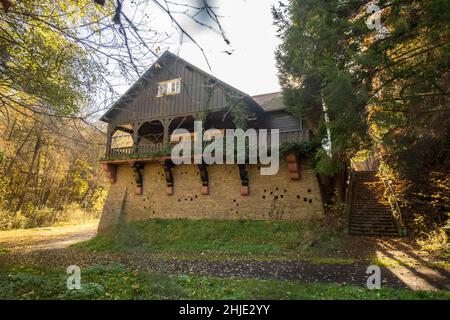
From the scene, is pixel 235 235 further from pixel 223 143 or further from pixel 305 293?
pixel 305 293

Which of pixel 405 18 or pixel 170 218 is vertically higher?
pixel 405 18

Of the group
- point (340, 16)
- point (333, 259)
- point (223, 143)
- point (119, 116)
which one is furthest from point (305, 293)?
point (119, 116)

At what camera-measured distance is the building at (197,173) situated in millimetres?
13094

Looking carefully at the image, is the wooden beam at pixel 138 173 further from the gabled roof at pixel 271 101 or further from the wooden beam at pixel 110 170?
the gabled roof at pixel 271 101

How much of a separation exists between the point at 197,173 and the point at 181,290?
35.0 ft

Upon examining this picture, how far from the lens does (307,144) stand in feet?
39.7

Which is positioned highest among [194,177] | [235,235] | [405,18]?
[405,18]

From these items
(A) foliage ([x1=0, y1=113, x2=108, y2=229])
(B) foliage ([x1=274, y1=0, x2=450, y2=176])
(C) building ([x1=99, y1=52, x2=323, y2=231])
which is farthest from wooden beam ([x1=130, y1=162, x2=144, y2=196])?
(B) foliage ([x1=274, y1=0, x2=450, y2=176])

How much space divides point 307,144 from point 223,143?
4.01 metres

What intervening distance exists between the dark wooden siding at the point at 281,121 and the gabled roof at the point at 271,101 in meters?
0.37

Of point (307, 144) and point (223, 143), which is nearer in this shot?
point (307, 144)

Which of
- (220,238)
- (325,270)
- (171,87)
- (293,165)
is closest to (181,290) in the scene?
(325,270)

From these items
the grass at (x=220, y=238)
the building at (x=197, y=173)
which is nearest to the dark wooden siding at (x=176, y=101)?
the building at (x=197, y=173)

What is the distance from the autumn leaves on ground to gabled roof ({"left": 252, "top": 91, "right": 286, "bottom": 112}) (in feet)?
20.8
